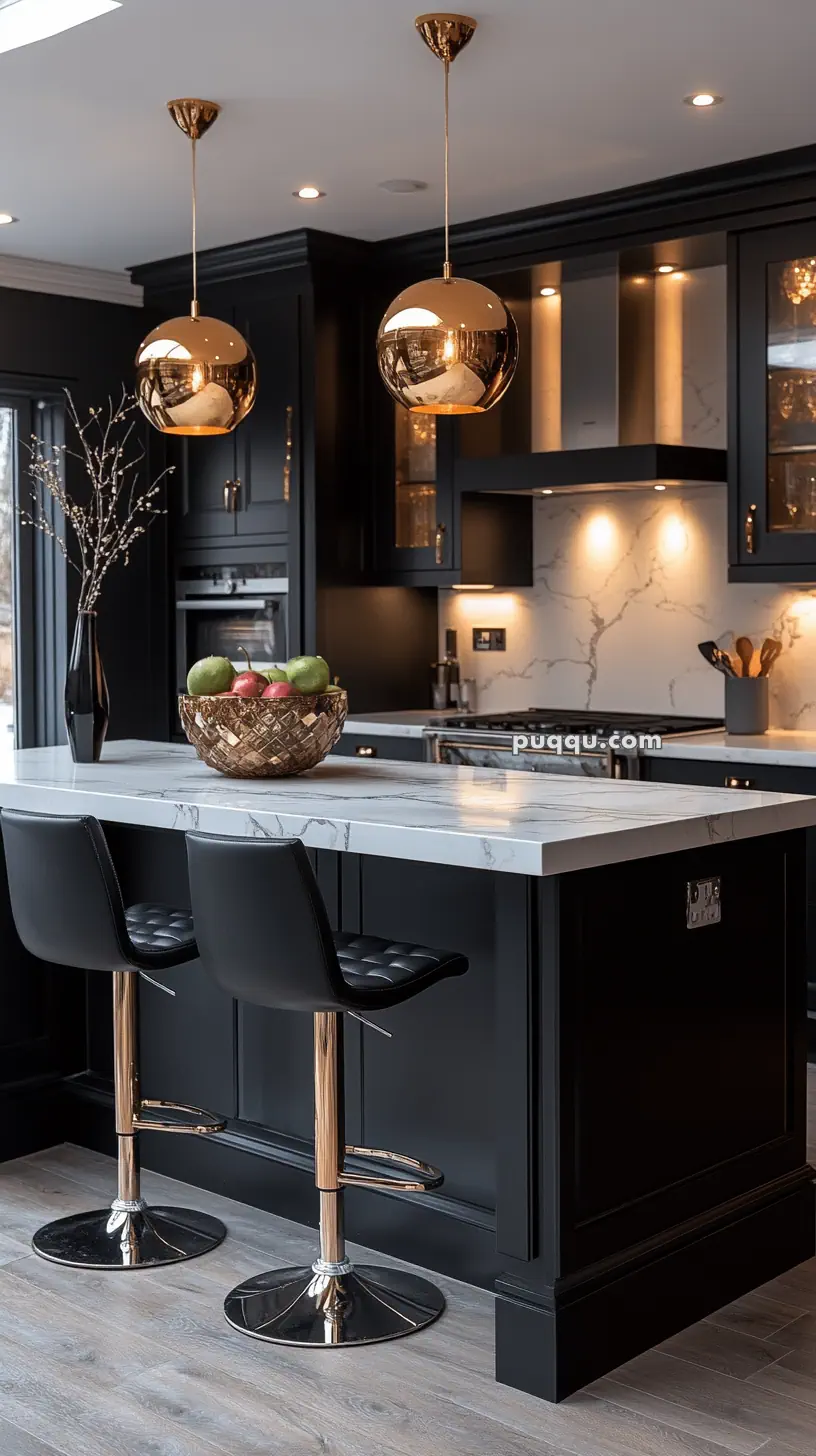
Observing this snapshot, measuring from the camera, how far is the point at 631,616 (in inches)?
218

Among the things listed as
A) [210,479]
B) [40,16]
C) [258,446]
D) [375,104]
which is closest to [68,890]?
[40,16]

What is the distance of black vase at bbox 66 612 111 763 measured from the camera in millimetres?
3672

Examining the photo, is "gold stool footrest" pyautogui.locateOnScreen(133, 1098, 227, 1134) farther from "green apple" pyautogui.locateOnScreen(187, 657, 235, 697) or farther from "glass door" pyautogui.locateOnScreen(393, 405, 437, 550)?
"glass door" pyautogui.locateOnScreen(393, 405, 437, 550)

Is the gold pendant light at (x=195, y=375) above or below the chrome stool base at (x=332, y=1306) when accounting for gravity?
above

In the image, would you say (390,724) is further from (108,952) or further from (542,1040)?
(542,1040)

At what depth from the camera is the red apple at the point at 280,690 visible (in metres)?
3.26

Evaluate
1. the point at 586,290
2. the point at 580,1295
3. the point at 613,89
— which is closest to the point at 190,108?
the point at 613,89

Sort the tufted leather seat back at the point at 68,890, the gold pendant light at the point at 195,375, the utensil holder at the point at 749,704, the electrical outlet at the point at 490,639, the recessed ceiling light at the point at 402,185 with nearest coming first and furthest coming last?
the tufted leather seat back at the point at 68,890, the gold pendant light at the point at 195,375, the recessed ceiling light at the point at 402,185, the utensil holder at the point at 749,704, the electrical outlet at the point at 490,639

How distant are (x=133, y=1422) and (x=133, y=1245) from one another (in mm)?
677

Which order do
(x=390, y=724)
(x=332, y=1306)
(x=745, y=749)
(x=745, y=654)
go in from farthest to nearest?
1. (x=390, y=724)
2. (x=745, y=654)
3. (x=745, y=749)
4. (x=332, y=1306)

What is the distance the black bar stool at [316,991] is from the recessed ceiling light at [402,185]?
2706mm

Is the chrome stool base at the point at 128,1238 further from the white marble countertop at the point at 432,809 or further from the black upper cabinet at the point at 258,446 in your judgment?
the black upper cabinet at the point at 258,446

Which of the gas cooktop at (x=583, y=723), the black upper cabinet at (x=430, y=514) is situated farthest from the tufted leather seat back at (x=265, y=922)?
the black upper cabinet at (x=430, y=514)

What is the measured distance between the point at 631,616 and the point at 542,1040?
3.18 meters
